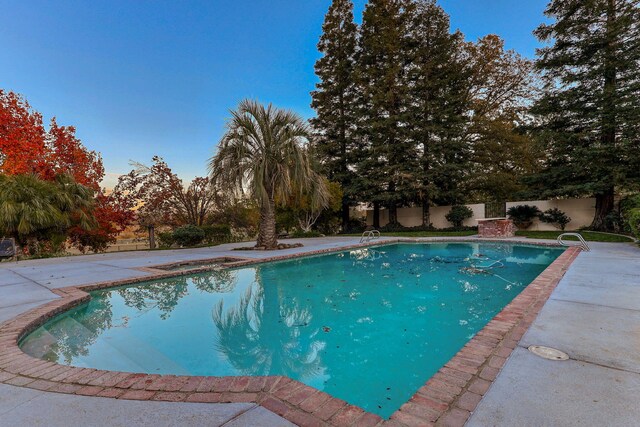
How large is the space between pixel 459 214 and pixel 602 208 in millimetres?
6428

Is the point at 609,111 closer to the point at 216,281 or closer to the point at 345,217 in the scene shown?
the point at 345,217

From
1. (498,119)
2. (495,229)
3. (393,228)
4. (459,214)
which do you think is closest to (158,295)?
(495,229)

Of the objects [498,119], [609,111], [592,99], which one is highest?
[498,119]

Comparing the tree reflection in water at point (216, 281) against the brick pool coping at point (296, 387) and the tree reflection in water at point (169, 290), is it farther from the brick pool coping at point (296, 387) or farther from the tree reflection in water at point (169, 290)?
the brick pool coping at point (296, 387)

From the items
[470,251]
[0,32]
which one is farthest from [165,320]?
[0,32]

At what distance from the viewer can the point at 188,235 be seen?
1329 centimetres

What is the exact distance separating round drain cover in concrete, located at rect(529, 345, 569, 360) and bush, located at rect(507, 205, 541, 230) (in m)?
16.6

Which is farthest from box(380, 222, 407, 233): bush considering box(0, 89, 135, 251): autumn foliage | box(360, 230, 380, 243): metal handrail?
box(0, 89, 135, 251): autumn foliage

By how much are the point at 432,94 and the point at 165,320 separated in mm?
19859

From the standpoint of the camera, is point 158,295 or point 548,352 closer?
point 548,352

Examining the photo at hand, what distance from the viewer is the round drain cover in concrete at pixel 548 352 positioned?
225 cm

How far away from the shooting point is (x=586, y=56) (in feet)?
44.7

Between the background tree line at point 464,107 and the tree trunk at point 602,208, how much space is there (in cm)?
6

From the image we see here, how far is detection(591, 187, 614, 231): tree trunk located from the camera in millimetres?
13352
